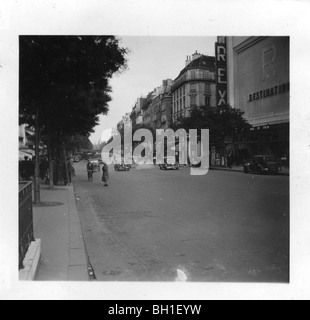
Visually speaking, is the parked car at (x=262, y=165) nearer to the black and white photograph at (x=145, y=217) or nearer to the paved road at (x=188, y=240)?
the black and white photograph at (x=145, y=217)

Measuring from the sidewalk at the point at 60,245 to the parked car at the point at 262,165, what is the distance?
14388 millimetres

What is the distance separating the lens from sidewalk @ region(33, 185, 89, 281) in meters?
5.06

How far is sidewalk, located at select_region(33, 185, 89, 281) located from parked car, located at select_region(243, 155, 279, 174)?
566 inches

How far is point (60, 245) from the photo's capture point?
6.63 meters

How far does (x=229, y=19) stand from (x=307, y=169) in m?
2.00

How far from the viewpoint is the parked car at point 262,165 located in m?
22.2

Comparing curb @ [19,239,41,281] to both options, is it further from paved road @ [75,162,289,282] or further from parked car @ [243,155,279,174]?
parked car @ [243,155,279,174]

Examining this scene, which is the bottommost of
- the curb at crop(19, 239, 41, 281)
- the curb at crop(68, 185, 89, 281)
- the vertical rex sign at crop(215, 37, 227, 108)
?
the curb at crop(68, 185, 89, 281)

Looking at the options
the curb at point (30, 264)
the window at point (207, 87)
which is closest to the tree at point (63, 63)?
the curb at point (30, 264)

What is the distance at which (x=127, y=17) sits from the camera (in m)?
4.55

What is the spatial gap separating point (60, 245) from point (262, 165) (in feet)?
62.2

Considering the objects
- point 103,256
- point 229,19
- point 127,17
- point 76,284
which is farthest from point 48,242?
point 229,19

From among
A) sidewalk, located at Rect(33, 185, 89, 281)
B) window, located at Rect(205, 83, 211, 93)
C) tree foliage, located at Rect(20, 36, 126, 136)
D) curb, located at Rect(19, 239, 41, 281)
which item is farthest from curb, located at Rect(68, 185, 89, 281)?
window, located at Rect(205, 83, 211, 93)

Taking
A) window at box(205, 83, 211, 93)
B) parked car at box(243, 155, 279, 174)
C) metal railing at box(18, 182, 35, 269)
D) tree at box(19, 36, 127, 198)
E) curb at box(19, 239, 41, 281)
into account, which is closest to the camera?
curb at box(19, 239, 41, 281)
